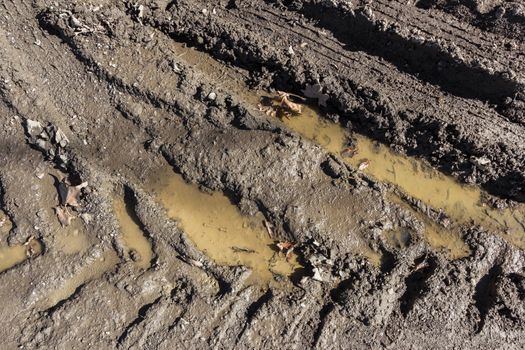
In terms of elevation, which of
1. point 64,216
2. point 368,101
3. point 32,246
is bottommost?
point 32,246

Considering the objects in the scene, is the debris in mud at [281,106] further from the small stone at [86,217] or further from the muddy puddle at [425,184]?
the small stone at [86,217]

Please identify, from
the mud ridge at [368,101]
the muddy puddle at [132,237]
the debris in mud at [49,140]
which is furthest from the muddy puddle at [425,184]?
the debris in mud at [49,140]

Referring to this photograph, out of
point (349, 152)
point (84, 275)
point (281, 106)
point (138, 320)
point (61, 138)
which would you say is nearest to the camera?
point (138, 320)

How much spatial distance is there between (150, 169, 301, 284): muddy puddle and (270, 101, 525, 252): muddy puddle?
1.12 metres

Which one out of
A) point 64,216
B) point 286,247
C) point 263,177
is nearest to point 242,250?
point 286,247

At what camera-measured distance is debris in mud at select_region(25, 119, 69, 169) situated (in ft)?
14.2

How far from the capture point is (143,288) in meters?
3.97

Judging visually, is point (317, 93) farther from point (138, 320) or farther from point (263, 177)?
point (138, 320)

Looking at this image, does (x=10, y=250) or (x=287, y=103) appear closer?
(x=10, y=250)

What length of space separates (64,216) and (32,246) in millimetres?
430

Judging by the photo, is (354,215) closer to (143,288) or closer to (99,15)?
(143,288)

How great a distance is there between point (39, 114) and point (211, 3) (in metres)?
2.20

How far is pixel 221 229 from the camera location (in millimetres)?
4289

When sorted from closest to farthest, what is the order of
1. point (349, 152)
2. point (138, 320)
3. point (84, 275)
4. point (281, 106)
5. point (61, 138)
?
point (138, 320)
point (84, 275)
point (61, 138)
point (349, 152)
point (281, 106)
